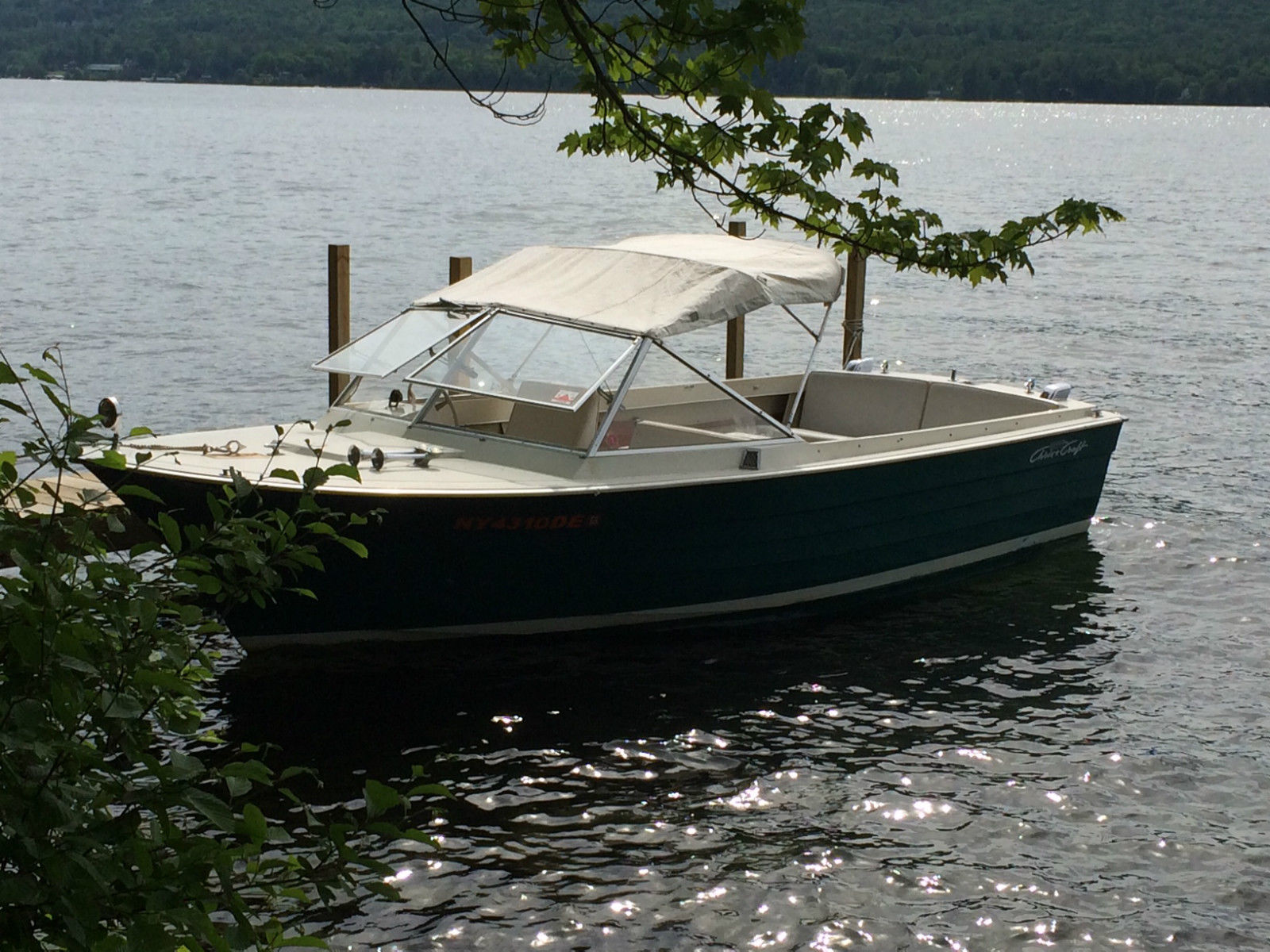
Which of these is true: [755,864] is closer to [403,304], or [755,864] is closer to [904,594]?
[904,594]

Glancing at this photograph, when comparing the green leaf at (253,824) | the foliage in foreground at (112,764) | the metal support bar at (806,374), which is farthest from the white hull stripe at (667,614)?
the green leaf at (253,824)

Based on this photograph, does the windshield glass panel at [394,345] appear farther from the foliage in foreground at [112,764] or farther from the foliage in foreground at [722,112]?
the foliage in foreground at [112,764]

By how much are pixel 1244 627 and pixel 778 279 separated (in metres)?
4.37

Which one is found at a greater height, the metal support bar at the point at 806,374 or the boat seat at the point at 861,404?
the metal support bar at the point at 806,374

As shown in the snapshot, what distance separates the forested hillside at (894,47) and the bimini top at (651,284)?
131 metres

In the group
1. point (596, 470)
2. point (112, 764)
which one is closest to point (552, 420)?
point (596, 470)

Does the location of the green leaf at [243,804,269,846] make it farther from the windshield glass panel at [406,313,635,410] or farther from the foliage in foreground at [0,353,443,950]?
the windshield glass panel at [406,313,635,410]

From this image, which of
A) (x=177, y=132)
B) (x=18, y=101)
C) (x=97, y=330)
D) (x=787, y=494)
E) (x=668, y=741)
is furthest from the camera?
(x=18, y=101)

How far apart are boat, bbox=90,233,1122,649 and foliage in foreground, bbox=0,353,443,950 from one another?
5.14 metres

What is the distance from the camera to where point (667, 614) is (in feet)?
34.9

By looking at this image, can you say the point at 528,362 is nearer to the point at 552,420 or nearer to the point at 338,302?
the point at 552,420

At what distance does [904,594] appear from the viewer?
12094 mm

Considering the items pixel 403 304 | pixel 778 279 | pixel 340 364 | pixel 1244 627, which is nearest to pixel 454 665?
pixel 340 364

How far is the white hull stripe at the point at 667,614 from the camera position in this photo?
9766mm
